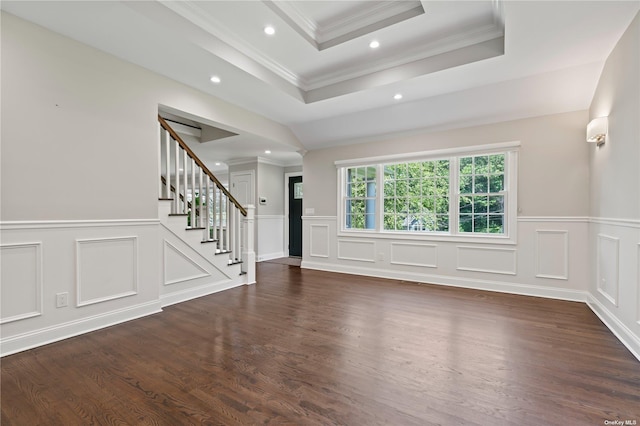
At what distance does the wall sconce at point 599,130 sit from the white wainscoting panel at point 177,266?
4.81 metres

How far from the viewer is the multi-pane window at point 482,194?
14.3 feet

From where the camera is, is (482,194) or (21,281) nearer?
(21,281)

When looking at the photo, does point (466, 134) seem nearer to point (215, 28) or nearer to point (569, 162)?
point (569, 162)

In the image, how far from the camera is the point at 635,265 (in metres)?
2.38

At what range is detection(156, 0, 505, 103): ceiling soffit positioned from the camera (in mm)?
2775

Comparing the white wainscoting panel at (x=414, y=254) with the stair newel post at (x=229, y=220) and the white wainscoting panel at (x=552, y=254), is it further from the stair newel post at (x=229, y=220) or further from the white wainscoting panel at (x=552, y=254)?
the stair newel post at (x=229, y=220)

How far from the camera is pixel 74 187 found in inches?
107

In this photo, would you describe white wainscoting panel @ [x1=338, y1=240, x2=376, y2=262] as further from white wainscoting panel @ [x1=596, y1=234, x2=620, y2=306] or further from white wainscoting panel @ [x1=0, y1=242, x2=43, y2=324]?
white wainscoting panel @ [x1=0, y1=242, x2=43, y2=324]

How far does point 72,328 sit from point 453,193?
16.3ft

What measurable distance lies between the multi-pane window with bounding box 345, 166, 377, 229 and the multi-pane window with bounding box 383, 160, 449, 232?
0.24 metres

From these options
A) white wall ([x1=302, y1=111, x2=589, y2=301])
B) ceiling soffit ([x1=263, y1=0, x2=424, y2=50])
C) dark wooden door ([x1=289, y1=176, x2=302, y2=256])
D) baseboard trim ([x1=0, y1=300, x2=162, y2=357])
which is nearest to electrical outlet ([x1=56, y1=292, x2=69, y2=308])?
baseboard trim ([x1=0, y1=300, x2=162, y2=357])

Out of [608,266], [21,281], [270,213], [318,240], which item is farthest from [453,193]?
[21,281]

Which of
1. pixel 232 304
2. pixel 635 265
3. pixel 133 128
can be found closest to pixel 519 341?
pixel 635 265

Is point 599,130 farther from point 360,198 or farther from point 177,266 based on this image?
point 177,266
